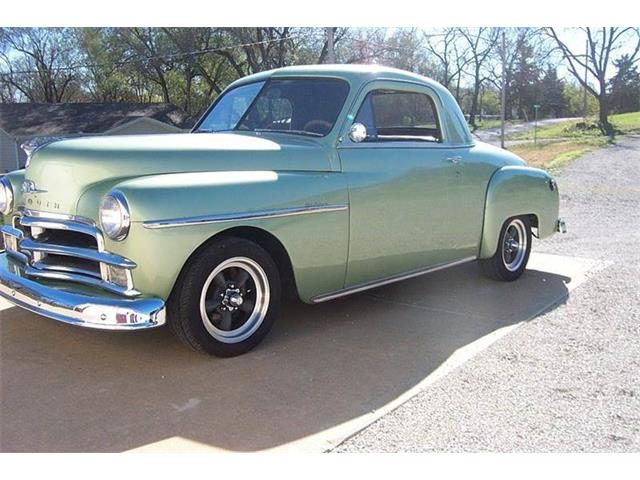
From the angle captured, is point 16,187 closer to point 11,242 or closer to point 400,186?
point 11,242

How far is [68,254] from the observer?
3604 mm

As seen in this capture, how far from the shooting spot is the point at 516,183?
18.9 feet

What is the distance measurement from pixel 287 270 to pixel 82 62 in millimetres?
36967

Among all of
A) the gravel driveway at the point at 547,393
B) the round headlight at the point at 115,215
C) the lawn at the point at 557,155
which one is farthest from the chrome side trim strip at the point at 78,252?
the lawn at the point at 557,155

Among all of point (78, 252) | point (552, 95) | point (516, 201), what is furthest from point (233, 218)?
point (552, 95)

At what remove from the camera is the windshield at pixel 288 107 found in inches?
177

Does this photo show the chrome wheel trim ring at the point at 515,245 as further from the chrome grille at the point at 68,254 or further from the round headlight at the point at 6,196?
the round headlight at the point at 6,196

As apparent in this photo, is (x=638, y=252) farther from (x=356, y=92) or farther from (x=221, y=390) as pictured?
(x=221, y=390)

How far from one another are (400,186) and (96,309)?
243cm

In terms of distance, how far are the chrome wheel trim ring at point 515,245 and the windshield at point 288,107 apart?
2469mm

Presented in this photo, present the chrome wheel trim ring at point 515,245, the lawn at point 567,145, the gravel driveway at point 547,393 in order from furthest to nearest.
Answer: the lawn at point 567,145 → the chrome wheel trim ring at point 515,245 → the gravel driveway at point 547,393

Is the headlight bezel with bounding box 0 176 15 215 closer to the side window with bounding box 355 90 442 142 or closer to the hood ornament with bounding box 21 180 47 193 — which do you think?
the hood ornament with bounding box 21 180 47 193

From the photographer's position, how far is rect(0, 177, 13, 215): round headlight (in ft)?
14.0

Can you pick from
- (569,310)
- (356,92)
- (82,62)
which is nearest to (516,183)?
(569,310)
